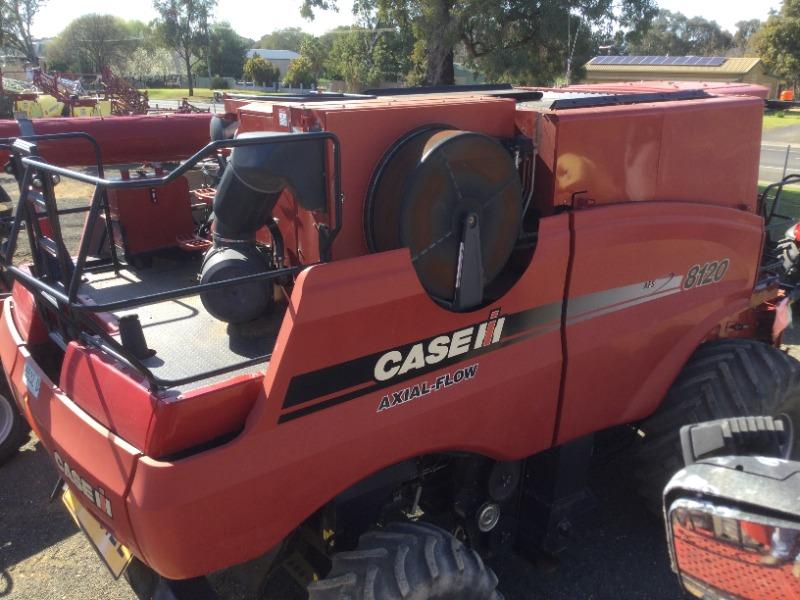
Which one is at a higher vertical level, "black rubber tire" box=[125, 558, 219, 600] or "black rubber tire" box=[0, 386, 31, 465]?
"black rubber tire" box=[125, 558, 219, 600]

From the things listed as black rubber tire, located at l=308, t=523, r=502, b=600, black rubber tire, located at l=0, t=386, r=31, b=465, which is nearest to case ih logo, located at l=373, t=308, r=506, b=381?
black rubber tire, located at l=308, t=523, r=502, b=600

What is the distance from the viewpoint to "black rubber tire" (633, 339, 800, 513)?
3.62 meters

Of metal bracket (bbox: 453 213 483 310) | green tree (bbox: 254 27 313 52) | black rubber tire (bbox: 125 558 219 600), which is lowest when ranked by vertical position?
black rubber tire (bbox: 125 558 219 600)

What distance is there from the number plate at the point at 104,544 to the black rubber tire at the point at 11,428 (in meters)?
2.01

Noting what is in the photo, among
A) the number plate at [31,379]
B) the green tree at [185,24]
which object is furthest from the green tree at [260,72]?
the number plate at [31,379]

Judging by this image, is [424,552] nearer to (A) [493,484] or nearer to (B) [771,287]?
(A) [493,484]

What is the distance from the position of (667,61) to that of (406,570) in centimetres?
2227

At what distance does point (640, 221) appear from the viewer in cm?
330

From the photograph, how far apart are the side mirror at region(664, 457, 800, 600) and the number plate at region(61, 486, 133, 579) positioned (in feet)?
7.32

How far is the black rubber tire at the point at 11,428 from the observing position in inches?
190

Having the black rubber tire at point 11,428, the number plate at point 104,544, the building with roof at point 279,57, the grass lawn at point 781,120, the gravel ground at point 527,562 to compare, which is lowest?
the gravel ground at point 527,562

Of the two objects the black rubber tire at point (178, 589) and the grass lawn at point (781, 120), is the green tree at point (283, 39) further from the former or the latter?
the black rubber tire at point (178, 589)

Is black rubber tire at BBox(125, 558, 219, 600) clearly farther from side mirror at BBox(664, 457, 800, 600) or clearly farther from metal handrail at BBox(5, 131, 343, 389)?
side mirror at BBox(664, 457, 800, 600)

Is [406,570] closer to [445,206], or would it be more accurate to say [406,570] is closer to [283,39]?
[445,206]
